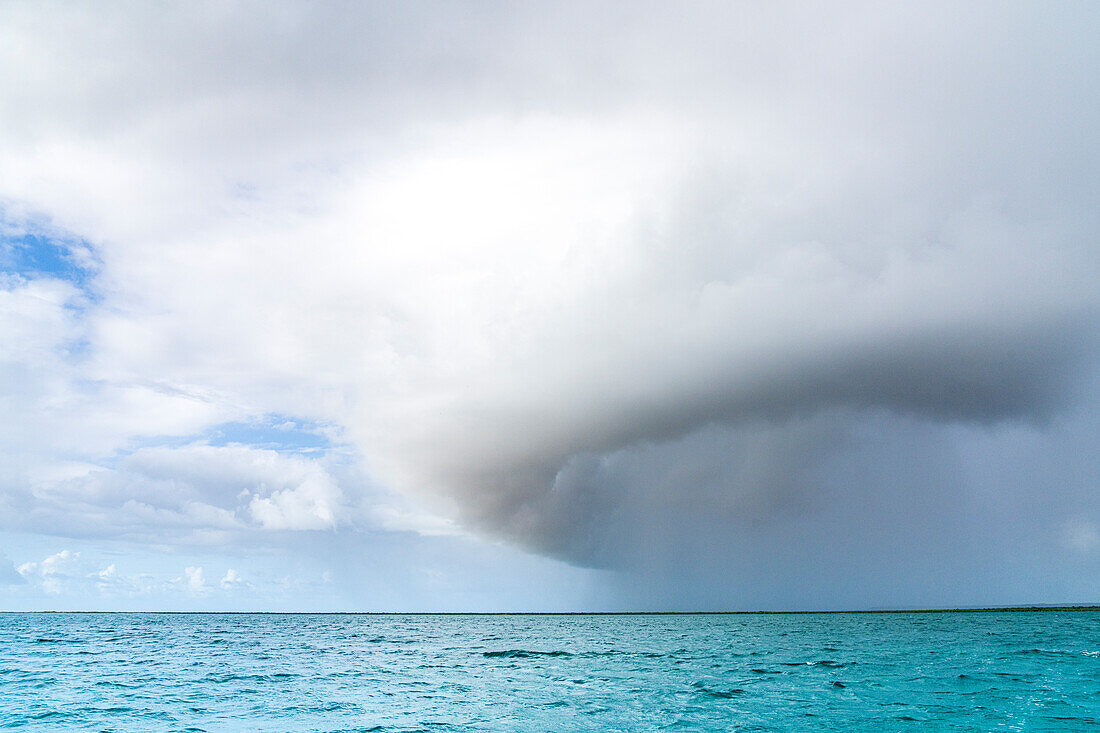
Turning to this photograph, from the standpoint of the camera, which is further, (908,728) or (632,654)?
(632,654)

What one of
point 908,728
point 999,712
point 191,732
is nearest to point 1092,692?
point 999,712

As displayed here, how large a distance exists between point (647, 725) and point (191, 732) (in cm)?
2439

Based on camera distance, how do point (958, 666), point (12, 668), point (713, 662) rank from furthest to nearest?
point (713, 662), point (12, 668), point (958, 666)

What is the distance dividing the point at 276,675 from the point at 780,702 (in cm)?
4619

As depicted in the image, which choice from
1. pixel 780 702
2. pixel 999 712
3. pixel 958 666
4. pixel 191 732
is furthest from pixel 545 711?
pixel 958 666

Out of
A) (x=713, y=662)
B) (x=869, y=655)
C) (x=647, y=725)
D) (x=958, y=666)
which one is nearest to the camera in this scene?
(x=647, y=725)

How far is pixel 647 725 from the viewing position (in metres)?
36.2

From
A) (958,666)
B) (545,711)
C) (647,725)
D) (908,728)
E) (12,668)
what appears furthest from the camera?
(12,668)

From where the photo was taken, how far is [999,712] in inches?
1485

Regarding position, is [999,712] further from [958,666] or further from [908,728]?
[958,666]

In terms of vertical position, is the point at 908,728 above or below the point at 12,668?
above

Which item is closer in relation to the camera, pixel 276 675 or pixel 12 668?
pixel 276 675

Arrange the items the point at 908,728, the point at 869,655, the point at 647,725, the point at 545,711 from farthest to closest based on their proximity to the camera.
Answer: the point at 869,655, the point at 545,711, the point at 647,725, the point at 908,728

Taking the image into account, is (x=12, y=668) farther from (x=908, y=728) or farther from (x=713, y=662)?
(x=908, y=728)
